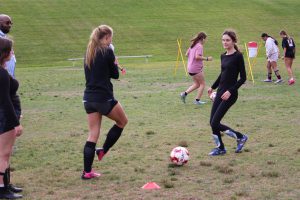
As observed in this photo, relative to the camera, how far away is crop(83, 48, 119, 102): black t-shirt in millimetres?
6523

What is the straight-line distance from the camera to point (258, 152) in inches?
316

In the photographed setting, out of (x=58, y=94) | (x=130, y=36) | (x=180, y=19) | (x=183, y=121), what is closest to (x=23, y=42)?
(x=130, y=36)

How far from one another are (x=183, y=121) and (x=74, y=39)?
1245 inches

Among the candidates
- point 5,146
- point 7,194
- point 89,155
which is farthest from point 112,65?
point 7,194

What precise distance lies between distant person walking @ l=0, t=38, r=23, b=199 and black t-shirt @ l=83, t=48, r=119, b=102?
1.01 metres

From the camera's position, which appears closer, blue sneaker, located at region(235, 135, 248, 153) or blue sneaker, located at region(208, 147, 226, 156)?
blue sneaker, located at region(208, 147, 226, 156)

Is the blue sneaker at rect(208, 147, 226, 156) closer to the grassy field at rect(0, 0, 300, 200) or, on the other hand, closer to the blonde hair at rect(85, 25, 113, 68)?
the grassy field at rect(0, 0, 300, 200)

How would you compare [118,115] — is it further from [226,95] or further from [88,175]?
[226,95]

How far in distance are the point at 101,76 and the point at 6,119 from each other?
138 cm

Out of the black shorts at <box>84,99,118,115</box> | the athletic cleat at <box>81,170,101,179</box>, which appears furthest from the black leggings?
the athletic cleat at <box>81,170,101,179</box>

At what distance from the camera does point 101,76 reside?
658 centimetres

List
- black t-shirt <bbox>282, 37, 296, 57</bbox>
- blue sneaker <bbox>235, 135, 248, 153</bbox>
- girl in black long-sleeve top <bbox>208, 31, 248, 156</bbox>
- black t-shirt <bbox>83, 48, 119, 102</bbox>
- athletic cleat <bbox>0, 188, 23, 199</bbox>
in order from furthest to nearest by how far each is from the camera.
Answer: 1. black t-shirt <bbox>282, 37, 296, 57</bbox>
2. blue sneaker <bbox>235, 135, 248, 153</bbox>
3. girl in black long-sleeve top <bbox>208, 31, 248, 156</bbox>
4. black t-shirt <bbox>83, 48, 119, 102</bbox>
5. athletic cleat <bbox>0, 188, 23, 199</bbox>

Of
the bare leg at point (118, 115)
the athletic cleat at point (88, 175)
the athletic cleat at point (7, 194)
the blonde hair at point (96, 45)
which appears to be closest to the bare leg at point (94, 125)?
the bare leg at point (118, 115)

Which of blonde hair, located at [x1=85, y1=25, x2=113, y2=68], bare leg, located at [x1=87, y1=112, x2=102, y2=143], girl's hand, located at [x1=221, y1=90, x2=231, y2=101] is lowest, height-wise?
bare leg, located at [x1=87, y1=112, x2=102, y2=143]
